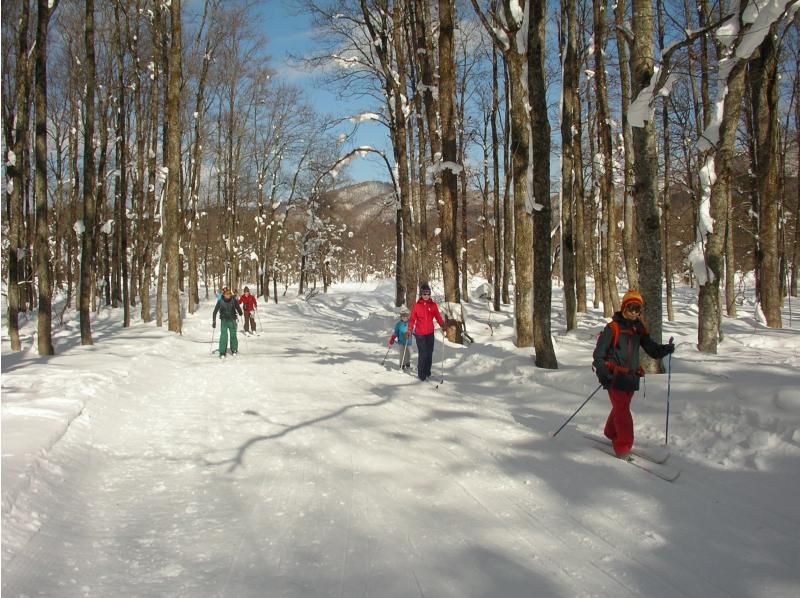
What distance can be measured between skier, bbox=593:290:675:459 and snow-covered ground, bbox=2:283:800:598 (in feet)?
0.98

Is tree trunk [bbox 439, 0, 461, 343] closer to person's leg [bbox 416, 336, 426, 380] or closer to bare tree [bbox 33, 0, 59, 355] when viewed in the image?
person's leg [bbox 416, 336, 426, 380]

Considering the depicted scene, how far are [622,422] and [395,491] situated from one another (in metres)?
2.49

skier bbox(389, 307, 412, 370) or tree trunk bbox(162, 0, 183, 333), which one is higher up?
tree trunk bbox(162, 0, 183, 333)

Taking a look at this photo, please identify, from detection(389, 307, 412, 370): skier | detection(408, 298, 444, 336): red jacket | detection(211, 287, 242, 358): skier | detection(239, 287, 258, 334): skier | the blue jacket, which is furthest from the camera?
detection(239, 287, 258, 334): skier

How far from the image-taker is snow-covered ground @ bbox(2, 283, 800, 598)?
3.40 m

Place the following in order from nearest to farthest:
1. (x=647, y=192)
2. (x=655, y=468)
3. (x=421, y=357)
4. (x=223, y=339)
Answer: (x=655, y=468), (x=647, y=192), (x=421, y=357), (x=223, y=339)

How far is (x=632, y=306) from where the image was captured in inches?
221

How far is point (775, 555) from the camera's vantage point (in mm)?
3656

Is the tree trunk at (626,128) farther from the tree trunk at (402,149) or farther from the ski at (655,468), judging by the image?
the ski at (655,468)

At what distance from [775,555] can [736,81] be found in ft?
29.6

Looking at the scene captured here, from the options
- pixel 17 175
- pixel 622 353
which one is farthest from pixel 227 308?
pixel 622 353

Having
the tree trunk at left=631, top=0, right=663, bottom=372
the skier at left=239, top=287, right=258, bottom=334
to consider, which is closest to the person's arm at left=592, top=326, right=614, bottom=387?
the tree trunk at left=631, top=0, right=663, bottom=372

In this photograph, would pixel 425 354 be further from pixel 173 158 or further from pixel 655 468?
pixel 173 158

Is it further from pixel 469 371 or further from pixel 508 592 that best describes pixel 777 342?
pixel 508 592
